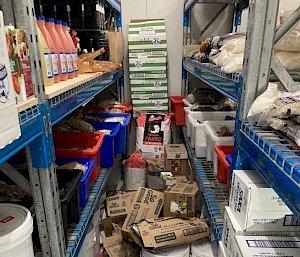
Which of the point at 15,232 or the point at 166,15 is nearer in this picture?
the point at 15,232

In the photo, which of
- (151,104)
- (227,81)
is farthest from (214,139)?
(151,104)

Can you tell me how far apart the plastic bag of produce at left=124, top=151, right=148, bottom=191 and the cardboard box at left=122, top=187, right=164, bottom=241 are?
0.55 metres

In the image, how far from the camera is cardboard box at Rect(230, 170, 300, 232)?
33.0 inches

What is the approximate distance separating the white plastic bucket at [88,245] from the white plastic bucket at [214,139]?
803 mm

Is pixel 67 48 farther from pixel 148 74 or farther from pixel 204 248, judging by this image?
pixel 148 74

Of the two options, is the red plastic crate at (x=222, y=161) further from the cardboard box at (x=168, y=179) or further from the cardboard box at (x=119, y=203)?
the cardboard box at (x=119, y=203)

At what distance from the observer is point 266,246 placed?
0.82 m

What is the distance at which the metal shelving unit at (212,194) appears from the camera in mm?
1250

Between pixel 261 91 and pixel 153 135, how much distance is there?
6.12 ft

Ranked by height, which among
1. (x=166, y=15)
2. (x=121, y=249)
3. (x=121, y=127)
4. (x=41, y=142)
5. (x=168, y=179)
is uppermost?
(x=166, y=15)

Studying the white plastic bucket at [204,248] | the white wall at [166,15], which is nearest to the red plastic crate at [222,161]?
the white plastic bucket at [204,248]

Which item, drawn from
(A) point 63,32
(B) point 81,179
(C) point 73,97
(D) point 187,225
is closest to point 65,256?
(B) point 81,179

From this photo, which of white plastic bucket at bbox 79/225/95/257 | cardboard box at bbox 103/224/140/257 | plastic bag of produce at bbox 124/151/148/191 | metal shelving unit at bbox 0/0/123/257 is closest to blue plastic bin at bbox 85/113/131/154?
plastic bag of produce at bbox 124/151/148/191

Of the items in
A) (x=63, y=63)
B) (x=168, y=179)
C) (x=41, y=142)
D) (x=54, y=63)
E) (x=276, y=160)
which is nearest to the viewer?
(x=276, y=160)
